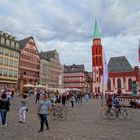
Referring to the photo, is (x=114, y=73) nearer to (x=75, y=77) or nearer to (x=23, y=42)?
(x=75, y=77)

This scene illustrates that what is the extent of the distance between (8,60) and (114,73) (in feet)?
164

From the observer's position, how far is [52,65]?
105 meters

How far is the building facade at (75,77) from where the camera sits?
129000 mm

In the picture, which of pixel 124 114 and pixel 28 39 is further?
pixel 28 39

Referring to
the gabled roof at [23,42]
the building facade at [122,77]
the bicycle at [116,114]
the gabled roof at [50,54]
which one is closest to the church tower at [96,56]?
the building facade at [122,77]

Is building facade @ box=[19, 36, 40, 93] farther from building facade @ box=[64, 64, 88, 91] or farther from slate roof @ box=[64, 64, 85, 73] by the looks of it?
slate roof @ box=[64, 64, 85, 73]

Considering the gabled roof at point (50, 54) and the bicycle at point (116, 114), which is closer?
the bicycle at point (116, 114)

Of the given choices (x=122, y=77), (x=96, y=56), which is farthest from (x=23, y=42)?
(x=122, y=77)

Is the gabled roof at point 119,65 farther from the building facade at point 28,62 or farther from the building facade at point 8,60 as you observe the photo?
the building facade at point 8,60

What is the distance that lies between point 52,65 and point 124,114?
87155 mm

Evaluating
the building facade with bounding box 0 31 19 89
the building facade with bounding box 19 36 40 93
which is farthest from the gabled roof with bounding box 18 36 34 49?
the building facade with bounding box 0 31 19 89

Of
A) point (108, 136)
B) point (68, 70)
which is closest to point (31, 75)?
point (68, 70)

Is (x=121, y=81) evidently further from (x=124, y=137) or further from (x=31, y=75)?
(x=124, y=137)

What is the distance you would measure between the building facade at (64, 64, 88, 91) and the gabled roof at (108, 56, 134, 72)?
1923 centimetres
